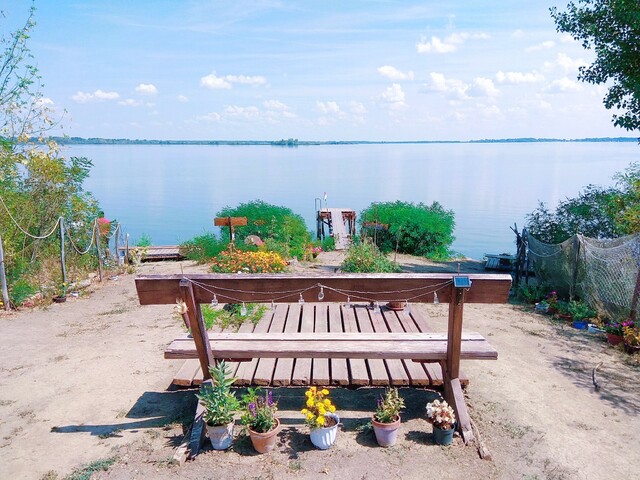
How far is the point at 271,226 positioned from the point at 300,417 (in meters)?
11.4

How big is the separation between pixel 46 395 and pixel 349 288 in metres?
4.00

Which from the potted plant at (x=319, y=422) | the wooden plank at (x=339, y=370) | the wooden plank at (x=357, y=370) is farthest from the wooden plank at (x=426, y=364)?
the potted plant at (x=319, y=422)

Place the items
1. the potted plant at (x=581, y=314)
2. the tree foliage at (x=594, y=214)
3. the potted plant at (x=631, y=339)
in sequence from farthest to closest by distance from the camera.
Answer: the tree foliage at (x=594, y=214), the potted plant at (x=581, y=314), the potted plant at (x=631, y=339)

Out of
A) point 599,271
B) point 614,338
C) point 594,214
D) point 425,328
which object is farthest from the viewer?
point 594,214

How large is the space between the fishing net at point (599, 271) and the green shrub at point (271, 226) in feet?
23.9

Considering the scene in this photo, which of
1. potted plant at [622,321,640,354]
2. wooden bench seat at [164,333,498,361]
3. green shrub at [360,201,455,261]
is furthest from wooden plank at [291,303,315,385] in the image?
green shrub at [360,201,455,261]

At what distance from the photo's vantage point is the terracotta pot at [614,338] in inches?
281

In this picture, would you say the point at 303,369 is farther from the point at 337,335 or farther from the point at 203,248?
the point at 203,248

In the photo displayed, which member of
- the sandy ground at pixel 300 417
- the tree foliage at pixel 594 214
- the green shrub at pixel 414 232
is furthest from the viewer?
the green shrub at pixel 414 232

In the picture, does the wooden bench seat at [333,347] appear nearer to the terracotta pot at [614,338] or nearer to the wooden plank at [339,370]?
the wooden plank at [339,370]

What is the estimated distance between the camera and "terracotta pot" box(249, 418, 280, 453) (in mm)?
4129

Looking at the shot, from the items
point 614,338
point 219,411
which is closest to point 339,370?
point 219,411

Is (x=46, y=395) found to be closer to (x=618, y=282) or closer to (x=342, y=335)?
(x=342, y=335)

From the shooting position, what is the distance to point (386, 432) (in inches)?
167
